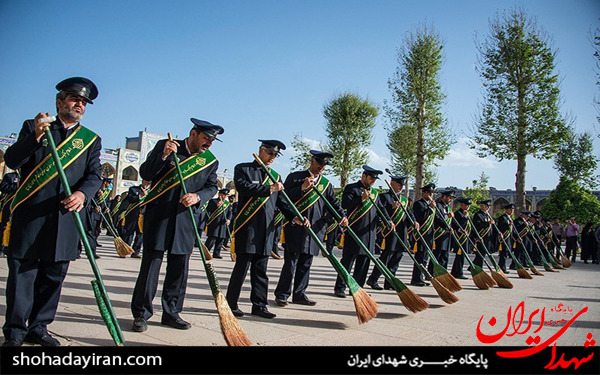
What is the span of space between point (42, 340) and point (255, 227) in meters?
2.56

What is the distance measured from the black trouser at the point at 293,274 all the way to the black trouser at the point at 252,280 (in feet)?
2.52

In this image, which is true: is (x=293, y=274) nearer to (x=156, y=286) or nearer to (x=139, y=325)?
(x=156, y=286)

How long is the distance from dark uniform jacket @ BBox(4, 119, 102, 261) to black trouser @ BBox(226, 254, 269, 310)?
1.98 meters

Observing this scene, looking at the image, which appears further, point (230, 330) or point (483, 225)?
point (483, 225)

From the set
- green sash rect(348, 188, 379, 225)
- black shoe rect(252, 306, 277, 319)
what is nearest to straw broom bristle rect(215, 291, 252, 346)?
black shoe rect(252, 306, 277, 319)

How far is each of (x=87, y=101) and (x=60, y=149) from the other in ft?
1.62

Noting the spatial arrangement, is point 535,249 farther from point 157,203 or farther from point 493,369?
point 157,203

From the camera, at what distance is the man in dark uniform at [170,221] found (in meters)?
4.48

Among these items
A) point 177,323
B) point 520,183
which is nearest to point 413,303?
point 177,323

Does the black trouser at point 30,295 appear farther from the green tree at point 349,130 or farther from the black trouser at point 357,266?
the green tree at point 349,130

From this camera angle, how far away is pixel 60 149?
376 cm

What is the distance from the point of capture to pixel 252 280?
17.9 feet

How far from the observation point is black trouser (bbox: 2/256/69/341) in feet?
11.5

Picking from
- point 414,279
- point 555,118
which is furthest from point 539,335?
point 555,118
